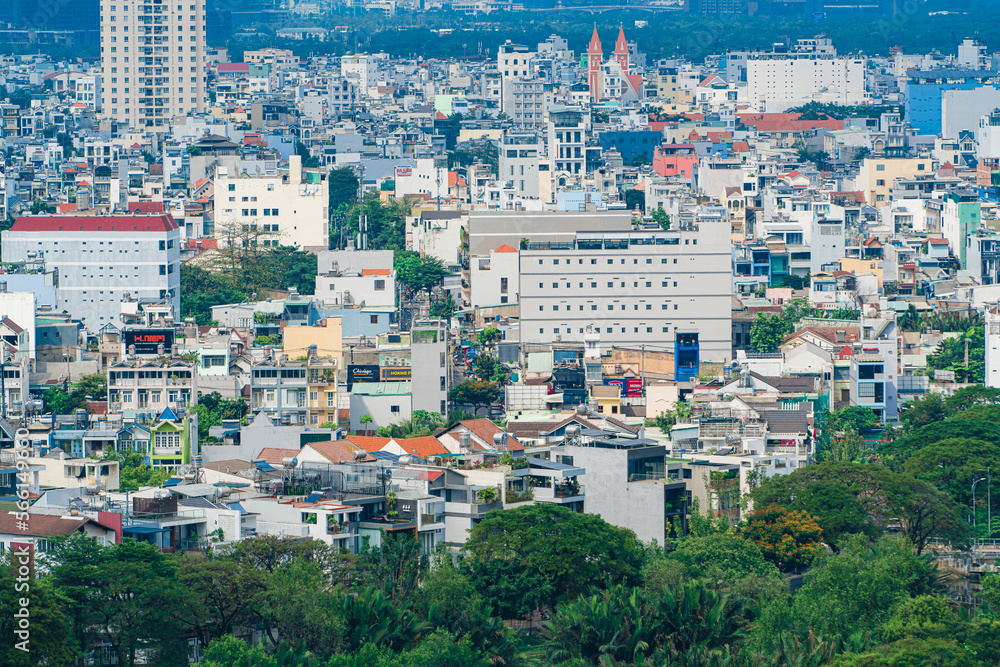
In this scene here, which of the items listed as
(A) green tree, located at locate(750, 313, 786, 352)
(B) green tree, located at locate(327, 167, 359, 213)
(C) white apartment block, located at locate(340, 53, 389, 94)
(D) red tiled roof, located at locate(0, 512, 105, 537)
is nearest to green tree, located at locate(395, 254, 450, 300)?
(A) green tree, located at locate(750, 313, 786, 352)

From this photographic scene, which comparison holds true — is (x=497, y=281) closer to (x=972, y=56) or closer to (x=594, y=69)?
(x=594, y=69)

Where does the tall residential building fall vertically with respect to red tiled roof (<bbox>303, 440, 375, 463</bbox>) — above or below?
above

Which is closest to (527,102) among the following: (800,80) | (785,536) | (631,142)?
(800,80)

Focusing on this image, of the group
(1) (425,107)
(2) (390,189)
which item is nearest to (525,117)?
(1) (425,107)

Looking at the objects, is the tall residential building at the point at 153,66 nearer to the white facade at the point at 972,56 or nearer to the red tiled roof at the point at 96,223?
the red tiled roof at the point at 96,223

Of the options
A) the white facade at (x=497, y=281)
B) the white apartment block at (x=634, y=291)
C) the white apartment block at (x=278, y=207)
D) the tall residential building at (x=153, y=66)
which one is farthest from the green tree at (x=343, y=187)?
the tall residential building at (x=153, y=66)

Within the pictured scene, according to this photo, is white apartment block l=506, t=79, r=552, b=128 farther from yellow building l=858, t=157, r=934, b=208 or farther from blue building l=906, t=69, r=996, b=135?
yellow building l=858, t=157, r=934, b=208

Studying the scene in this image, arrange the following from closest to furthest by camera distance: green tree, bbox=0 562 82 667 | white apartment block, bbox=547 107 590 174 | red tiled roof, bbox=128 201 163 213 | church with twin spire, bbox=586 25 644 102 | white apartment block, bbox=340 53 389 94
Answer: green tree, bbox=0 562 82 667 < red tiled roof, bbox=128 201 163 213 < white apartment block, bbox=547 107 590 174 < church with twin spire, bbox=586 25 644 102 < white apartment block, bbox=340 53 389 94
